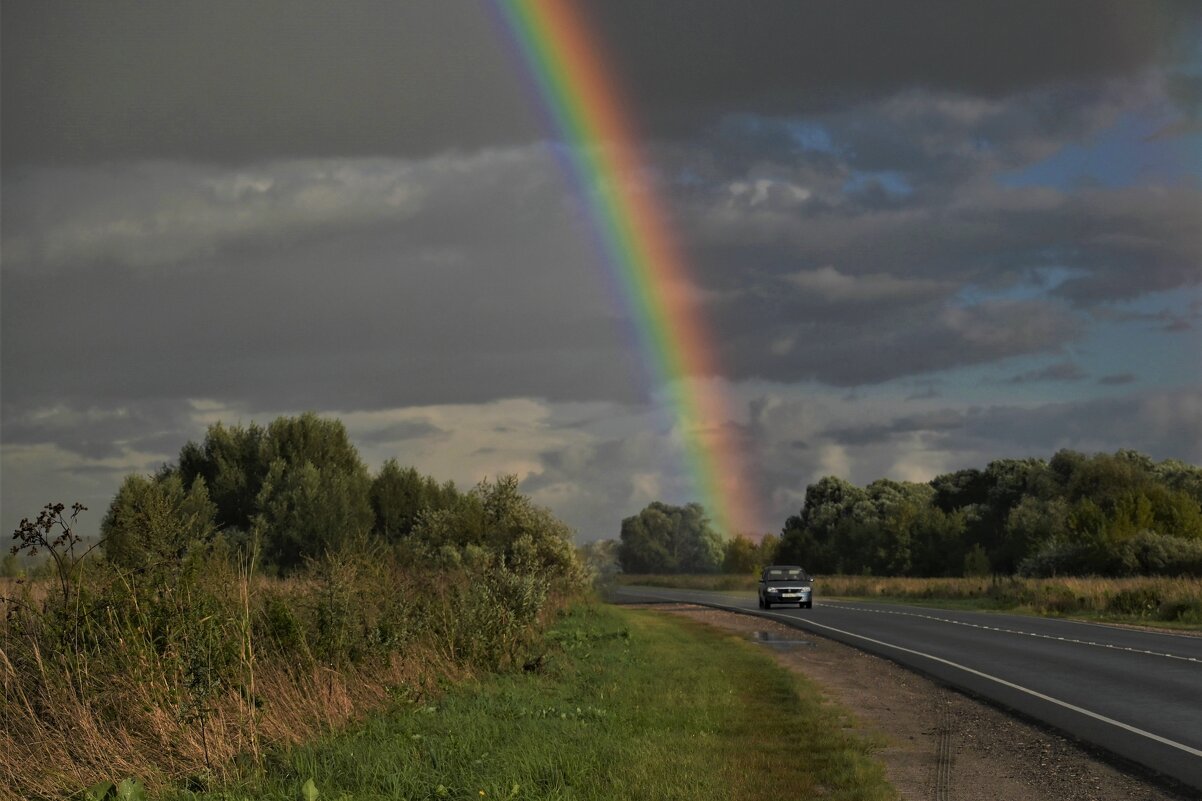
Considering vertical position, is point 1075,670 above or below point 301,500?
below

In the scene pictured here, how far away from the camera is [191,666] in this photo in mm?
11320

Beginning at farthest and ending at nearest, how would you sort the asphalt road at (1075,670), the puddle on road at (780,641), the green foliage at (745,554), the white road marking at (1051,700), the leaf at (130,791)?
1. the green foliage at (745,554)
2. the puddle on road at (780,641)
3. the asphalt road at (1075,670)
4. the white road marking at (1051,700)
5. the leaf at (130,791)

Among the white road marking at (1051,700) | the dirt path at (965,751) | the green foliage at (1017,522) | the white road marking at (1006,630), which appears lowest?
the dirt path at (965,751)

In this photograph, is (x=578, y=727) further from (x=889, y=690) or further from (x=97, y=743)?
(x=889, y=690)

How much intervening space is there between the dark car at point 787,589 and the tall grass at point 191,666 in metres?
33.2

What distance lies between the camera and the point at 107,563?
13750mm

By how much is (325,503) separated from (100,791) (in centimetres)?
3210

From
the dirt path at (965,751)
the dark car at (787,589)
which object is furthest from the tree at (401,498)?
the dirt path at (965,751)

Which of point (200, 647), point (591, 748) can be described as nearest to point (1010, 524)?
point (591, 748)

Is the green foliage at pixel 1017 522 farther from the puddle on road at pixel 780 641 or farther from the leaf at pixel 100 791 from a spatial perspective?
the leaf at pixel 100 791

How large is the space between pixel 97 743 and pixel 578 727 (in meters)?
4.78

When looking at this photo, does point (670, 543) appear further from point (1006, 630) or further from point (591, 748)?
point (591, 748)

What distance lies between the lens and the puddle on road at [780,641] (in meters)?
29.0

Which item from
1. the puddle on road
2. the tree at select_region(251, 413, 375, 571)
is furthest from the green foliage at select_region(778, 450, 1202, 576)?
the tree at select_region(251, 413, 375, 571)
